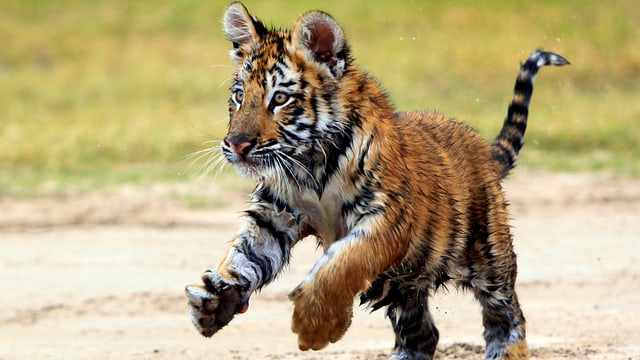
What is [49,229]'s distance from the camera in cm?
1232

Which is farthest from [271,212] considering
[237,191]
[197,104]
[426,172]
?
[197,104]

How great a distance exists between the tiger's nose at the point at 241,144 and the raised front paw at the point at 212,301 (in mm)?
500

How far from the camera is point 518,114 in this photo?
300 inches

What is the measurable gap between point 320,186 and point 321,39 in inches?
24.4

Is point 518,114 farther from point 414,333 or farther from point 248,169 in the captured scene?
point 248,169

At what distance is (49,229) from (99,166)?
308 centimetres

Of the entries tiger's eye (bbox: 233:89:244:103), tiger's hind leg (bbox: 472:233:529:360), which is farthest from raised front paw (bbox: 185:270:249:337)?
tiger's hind leg (bbox: 472:233:529:360)

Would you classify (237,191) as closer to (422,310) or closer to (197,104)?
(197,104)

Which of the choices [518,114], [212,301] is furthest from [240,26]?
[518,114]

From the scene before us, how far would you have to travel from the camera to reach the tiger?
17.8 ft

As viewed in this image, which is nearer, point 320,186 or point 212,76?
point 320,186

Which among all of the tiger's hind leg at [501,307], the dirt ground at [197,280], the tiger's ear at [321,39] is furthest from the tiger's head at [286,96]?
the dirt ground at [197,280]

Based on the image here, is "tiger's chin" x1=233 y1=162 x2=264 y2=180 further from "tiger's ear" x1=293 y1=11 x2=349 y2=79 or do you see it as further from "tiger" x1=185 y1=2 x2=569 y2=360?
"tiger's ear" x1=293 y1=11 x2=349 y2=79

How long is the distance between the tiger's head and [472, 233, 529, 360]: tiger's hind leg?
4.99ft
